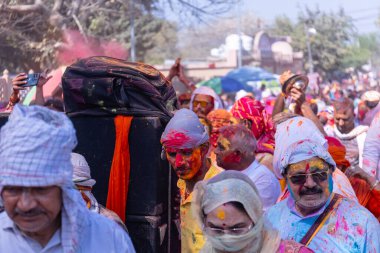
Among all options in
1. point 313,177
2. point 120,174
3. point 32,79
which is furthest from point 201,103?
point 313,177

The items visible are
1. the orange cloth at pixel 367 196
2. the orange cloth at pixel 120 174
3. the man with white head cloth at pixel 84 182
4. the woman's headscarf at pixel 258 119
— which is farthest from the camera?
the woman's headscarf at pixel 258 119

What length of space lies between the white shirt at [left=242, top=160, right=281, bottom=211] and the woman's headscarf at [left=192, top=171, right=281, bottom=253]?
208 cm

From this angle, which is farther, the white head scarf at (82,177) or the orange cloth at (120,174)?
the orange cloth at (120,174)

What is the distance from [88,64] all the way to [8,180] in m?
2.28

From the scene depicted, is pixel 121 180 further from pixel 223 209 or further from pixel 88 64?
pixel 223 209

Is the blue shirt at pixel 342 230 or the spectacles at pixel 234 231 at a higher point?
the spectacles at pixel 234 231

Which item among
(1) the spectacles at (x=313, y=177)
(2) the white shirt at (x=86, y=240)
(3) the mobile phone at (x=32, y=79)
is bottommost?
(1) the spectacles at (x=313, y=177)

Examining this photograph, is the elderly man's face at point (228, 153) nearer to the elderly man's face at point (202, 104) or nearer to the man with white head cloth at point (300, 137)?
the man with white head cloth at point (300, 137)

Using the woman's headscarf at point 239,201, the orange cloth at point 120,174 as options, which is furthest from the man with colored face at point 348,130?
the woman's headscarf at point 239,201

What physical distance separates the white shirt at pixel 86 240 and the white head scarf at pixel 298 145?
1.77m

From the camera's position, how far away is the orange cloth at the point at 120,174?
4578 mm

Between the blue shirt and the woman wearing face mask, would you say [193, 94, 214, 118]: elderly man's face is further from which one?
the woman wearing face mask

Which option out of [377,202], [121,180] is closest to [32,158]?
[121,180]

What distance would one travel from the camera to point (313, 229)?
4336 millimetres
